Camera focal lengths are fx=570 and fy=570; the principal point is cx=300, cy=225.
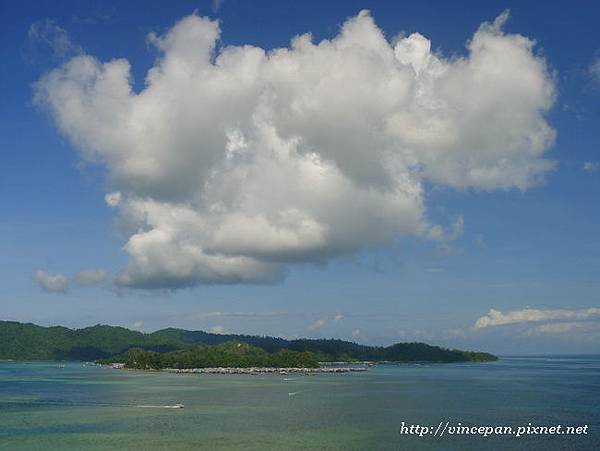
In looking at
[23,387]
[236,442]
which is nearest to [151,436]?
[236,442]

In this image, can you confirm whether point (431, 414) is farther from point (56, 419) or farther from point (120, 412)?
point (56, 419)

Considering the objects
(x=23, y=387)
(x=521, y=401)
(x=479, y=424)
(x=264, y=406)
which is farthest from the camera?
(x=23, y=387)

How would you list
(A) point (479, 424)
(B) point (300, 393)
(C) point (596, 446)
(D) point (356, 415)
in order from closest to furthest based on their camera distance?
1. (C) point (596, 446)
2. (A) point (479, 424)
3. (D) point (356, 415)
4. (B) point (300, 393)

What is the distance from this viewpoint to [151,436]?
60938mm

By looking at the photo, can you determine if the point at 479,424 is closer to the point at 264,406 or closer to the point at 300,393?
the point at 264,406

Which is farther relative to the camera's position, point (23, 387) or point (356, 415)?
point (23, 387)

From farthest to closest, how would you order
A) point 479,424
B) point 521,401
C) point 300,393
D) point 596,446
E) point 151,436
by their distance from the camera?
point 300,393
point 521,401
point 479,424
point 151,436
point 596,446

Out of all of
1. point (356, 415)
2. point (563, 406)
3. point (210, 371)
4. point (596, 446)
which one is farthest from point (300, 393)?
point (210, 371)

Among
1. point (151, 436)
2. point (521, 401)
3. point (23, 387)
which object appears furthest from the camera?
point (23, 387)

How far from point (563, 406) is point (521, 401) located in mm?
8892

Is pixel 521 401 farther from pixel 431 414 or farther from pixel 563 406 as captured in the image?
pixel 431 414

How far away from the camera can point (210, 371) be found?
19988 centimetres

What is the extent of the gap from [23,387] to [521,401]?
105m

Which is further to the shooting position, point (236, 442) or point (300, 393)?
point (300, 393)
